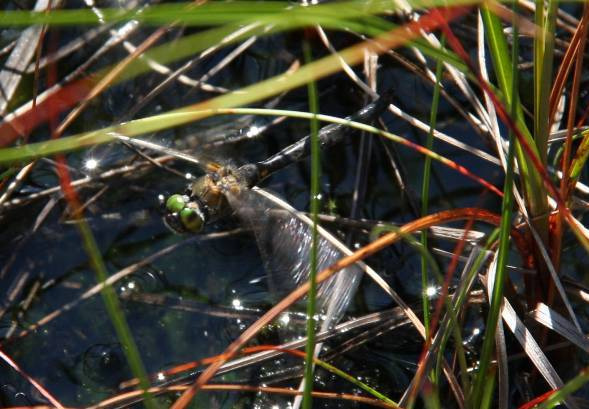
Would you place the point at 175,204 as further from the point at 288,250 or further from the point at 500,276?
the point at 500,276

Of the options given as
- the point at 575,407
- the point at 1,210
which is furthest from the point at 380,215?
the point at 1,210

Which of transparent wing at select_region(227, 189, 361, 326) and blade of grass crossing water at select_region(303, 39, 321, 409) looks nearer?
blade of grass crossing water at select_region(303, 39, 321, 409)

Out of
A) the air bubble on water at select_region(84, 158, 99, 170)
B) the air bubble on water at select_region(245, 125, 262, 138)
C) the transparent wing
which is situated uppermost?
the air bubble on water at select_region(245, 125, 262, 138)

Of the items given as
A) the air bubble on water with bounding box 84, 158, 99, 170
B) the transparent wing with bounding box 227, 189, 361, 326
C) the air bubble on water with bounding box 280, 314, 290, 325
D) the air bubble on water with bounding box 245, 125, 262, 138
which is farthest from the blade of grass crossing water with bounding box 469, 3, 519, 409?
the air bubble on water with bounding box 84, 158, 99, 170

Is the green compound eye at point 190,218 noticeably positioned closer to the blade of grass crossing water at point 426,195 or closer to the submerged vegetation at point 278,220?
the submerged vegetation at point 278,220

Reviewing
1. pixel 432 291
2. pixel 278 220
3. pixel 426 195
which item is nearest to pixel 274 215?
pixel 278 220

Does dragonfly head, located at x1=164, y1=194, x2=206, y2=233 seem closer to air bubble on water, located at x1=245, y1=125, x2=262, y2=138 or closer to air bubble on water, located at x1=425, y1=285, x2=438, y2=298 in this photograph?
air bubble on water, located at x1=245, y1=125, x2=262, y2=138

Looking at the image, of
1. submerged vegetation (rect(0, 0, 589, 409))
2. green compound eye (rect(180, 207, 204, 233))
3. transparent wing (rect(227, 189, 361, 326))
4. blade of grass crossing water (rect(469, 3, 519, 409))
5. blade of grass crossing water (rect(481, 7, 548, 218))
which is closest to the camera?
blade of grass crossing water (rect(469, 3, 519, 409))

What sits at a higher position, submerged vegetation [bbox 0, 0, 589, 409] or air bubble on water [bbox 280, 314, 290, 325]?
submerged vegetation [bbox 0, 0, 589, 409]
